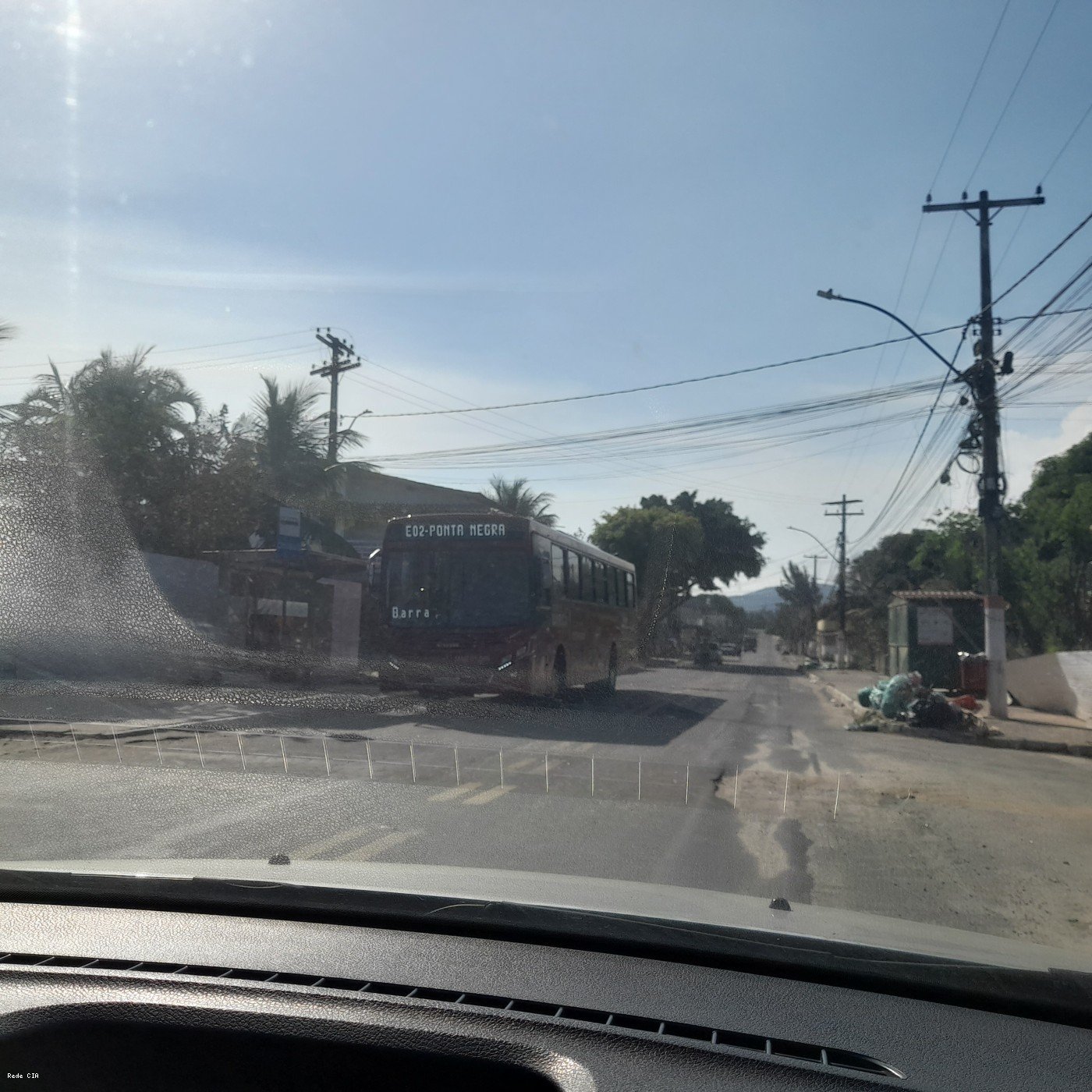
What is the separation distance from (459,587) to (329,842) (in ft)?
33.3

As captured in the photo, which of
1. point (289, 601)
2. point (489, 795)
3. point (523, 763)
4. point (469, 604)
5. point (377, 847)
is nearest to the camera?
point (377, 847)

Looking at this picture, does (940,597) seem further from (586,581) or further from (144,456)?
(144,456)

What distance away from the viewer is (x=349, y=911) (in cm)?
312

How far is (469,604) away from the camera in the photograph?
645 inches

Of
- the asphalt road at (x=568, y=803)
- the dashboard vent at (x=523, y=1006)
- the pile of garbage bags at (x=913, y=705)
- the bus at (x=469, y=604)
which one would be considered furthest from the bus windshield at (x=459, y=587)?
the dashboard vent at (x=523, y=1006)

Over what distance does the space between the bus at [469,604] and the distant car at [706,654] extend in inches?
1064

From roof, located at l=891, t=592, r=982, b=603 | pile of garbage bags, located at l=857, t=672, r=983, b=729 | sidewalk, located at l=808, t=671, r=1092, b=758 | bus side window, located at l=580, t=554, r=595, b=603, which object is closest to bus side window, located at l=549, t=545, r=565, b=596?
bus side window, located at l=580, t=554, r=595, b=603

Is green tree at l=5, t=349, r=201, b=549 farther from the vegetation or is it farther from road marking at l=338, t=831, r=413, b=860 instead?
road marking at l=338, t=831, r=413, b=860

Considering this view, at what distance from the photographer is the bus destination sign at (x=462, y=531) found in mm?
16422

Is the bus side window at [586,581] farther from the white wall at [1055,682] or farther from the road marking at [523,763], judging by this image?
the road marking at [523,763]

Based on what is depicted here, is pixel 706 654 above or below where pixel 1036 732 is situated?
above

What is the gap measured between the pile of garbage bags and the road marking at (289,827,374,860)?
39.1ft

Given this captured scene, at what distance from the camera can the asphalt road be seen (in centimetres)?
612

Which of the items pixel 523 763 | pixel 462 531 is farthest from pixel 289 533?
pixel 523 763
